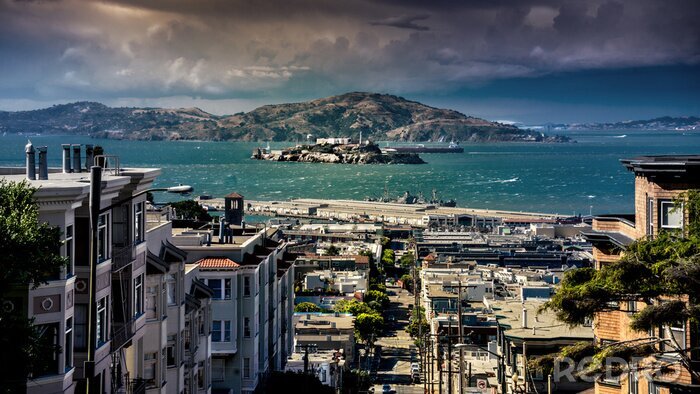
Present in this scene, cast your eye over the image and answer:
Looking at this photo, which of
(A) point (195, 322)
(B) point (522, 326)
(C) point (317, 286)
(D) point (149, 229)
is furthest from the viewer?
(C) point (317, 286)

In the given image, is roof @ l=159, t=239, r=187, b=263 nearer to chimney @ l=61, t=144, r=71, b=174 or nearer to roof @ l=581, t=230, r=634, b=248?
chimney @ l=61, t=144, r=71, b=174

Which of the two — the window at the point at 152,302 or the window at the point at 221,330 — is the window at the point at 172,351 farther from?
the window at the point at 221,330

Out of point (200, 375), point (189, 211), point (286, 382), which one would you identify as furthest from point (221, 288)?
Result: point (189, 211)

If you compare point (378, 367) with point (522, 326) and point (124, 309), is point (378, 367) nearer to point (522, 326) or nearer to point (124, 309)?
point (522, 326)

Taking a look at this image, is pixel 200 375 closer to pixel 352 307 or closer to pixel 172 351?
pixel 172 351

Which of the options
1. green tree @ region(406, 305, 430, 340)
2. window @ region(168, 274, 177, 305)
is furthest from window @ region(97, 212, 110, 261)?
green tree @ region(406, 305, 430, 340)

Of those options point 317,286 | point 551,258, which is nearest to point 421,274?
point 317,286
